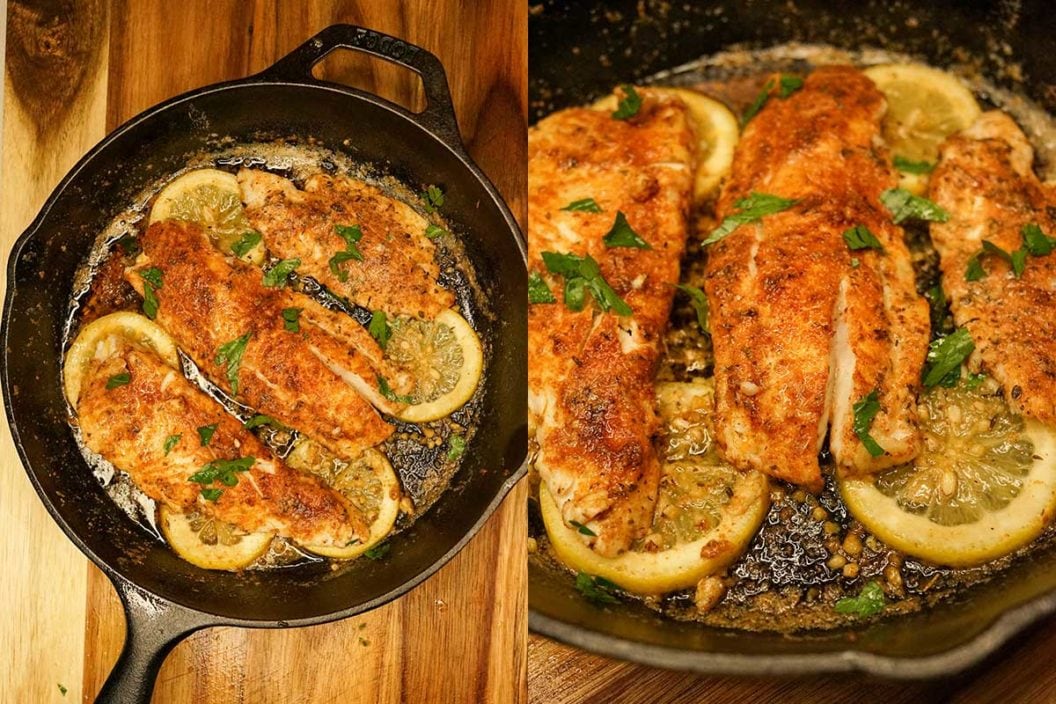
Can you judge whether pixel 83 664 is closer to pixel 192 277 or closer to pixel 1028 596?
pixel 192 277

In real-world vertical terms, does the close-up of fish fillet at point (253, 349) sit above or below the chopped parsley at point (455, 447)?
above

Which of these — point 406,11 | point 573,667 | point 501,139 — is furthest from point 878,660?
point 406,11

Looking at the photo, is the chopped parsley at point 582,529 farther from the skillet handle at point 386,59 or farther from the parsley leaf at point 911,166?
the parsley leaf at point 911,166

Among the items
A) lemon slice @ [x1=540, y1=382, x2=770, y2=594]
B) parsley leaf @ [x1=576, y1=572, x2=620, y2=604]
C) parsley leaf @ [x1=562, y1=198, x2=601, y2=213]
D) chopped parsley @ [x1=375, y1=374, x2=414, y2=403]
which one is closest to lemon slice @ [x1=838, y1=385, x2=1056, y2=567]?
lemon slice @ [x1=540, y1=382, x2=770, y2=594]

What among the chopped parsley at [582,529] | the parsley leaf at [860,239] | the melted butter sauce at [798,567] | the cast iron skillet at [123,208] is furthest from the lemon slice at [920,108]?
the chopped parsley at [582,529]

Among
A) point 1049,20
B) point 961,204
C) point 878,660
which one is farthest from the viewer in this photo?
point 1049,20

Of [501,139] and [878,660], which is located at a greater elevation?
[501,139]
